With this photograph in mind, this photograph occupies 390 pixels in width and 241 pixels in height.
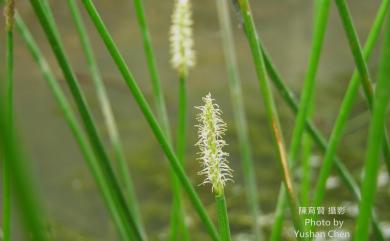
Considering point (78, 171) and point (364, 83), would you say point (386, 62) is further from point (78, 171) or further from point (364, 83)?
point (78, 171)

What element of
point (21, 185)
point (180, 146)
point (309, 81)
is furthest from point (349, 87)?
point (21, 185)

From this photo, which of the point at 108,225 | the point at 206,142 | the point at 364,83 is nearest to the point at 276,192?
the point at 108,225

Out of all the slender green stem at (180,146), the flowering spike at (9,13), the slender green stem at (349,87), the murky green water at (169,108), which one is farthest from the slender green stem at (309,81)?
the murky green water at (169,108)

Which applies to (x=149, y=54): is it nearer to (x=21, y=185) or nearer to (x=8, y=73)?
(x=8, y=73)

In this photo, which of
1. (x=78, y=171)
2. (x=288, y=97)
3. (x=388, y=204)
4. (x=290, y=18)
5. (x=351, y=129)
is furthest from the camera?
(x=290, y=18)

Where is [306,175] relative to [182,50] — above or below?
below

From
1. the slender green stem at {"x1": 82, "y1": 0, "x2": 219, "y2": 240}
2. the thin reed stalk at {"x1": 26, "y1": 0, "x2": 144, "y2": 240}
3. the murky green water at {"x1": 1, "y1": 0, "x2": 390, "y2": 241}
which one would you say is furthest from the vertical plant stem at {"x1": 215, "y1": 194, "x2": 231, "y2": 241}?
the murky green water at {"x1": 1, "y1": 0, "x2": 390, "y2": 241}
